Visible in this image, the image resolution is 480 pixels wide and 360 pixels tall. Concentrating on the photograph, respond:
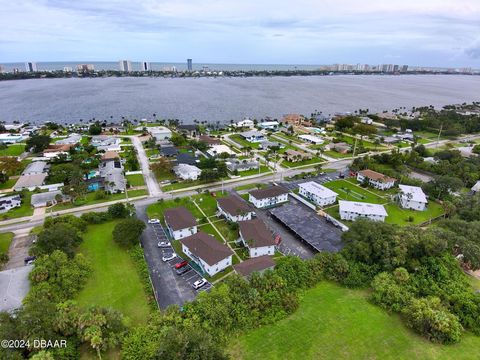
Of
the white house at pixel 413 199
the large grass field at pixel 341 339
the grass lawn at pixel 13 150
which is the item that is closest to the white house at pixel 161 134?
the grass lawn at pixel 13 150

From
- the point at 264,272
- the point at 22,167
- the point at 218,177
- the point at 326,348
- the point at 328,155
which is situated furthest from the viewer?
the point at 328,155

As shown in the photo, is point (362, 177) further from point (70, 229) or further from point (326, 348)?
point (70, 229)

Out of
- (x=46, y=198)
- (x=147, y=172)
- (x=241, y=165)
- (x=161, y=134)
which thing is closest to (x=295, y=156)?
(x=241, y=165)

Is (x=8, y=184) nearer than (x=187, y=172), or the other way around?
(x=8, y=184)

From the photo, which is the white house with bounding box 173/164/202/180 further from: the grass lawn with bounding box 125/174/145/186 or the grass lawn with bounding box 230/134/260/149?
the grass lawn with bounding box 230/134/260/149

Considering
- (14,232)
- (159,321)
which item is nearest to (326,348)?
(159,321)

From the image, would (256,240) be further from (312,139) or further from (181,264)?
(312,139)
